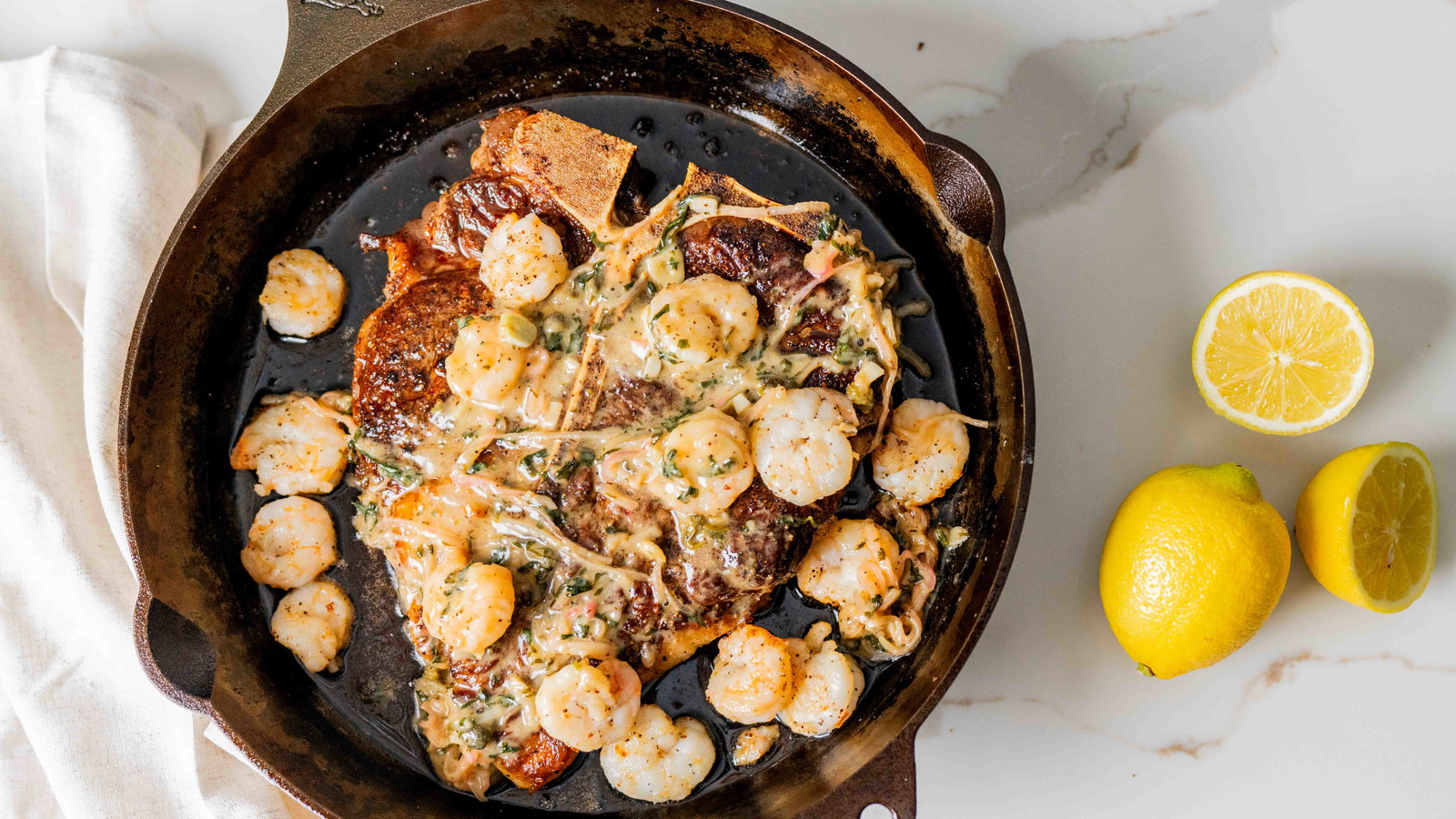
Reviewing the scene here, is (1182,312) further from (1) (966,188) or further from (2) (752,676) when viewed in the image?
(2) (752,676)

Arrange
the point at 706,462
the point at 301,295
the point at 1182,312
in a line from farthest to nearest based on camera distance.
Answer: the point at 1182,312 < the point at 301,295 < the point at 706,462

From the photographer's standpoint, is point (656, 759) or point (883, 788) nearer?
point (883, 788)

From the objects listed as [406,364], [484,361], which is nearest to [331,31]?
[406,364]

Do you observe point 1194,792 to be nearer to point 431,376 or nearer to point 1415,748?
point 1415,748

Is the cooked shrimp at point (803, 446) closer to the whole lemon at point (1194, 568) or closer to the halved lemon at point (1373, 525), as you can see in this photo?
the whole lemon at point (1194, 568)

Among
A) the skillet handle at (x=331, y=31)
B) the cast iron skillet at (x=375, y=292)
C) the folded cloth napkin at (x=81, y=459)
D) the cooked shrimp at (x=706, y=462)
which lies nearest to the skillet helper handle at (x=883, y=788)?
the cast iron skillet at (x=375, y=292)

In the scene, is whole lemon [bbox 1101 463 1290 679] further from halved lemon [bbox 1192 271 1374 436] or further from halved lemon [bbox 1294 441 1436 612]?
halved lemon [bbox 1192 271 1374 436]

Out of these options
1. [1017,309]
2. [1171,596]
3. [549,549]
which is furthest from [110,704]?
[1171,596]
